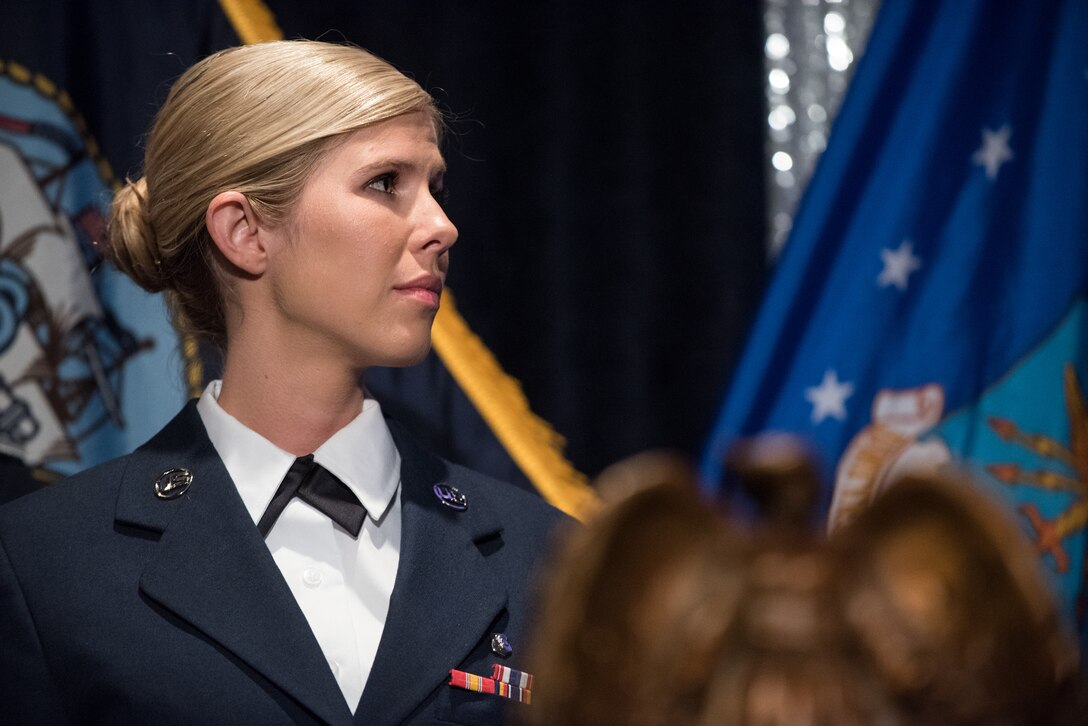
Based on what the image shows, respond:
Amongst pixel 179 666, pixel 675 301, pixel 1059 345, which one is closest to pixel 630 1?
pixel 675 301

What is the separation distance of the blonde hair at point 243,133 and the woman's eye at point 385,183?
6 centimetres

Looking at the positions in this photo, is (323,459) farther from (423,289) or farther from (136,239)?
(136,239)

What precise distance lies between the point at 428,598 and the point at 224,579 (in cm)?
19

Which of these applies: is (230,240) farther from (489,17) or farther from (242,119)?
(489,17)

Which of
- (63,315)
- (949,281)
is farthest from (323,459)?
(949,281)

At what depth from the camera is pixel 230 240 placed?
4.12 feet

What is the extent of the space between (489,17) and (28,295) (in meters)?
0.85

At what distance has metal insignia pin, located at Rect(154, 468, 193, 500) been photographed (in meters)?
1.20

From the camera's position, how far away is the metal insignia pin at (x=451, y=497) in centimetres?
129

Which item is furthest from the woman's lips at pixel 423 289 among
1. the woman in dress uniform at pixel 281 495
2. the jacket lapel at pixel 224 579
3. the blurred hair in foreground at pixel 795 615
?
the blurred hair in foreground at pixel 795 615

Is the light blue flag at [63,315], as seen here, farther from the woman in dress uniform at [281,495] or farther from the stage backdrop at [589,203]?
the woman in dress uniform at [281,495]

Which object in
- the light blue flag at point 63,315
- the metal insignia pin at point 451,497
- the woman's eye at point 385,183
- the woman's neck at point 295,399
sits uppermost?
the woman's eye at point 385,183

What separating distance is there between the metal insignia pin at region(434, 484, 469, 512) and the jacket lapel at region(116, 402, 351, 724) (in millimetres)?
211

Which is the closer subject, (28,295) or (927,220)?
(28,295)
